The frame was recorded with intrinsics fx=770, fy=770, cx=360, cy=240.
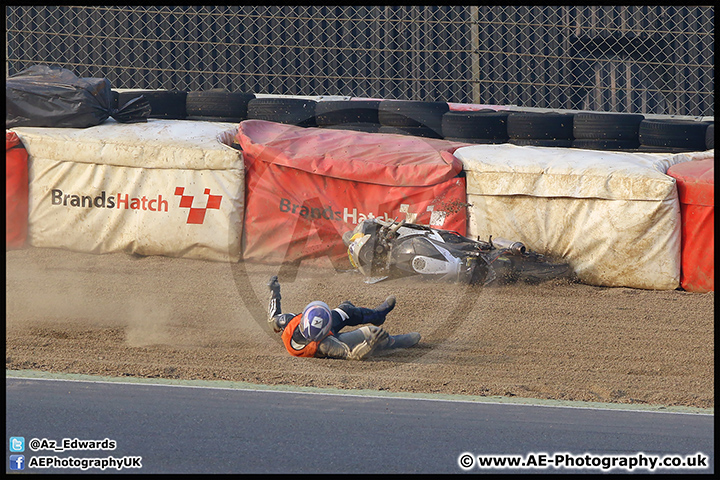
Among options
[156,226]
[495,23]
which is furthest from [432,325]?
[495,23]

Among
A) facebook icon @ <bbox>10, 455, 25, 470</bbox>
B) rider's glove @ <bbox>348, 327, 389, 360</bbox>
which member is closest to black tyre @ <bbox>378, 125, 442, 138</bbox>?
rider's glove @ <bbox>348, 327, 389, 360</bbox>

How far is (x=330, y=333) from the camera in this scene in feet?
17.9

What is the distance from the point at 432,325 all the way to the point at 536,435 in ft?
7.34

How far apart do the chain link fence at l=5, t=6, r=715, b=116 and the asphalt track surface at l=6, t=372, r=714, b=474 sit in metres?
6.72

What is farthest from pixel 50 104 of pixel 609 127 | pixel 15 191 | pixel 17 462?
pixel 609 127

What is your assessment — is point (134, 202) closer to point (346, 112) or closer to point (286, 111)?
point (286, 111)

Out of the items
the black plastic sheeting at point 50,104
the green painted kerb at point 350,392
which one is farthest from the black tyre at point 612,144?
the black plastic sheeting at point 50,104

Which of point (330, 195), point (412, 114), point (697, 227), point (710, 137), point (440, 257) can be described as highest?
point (412, 114)

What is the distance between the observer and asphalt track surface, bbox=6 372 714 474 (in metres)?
3.81

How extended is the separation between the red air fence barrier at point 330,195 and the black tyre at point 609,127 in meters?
1.79

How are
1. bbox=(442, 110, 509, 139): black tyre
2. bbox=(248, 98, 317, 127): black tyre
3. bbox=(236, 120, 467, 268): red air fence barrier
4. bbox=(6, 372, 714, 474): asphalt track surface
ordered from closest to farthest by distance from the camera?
bbox=(6, 372, 714, 474): asphalt track surface
bbox=(236, 120, 467, 268): red air fence barrier
bbox=(442, 110, 509, 139): black tyre
bbox=(248, 98, 317, 127): black tyre

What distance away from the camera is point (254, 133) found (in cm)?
848

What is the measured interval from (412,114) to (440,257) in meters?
2.52

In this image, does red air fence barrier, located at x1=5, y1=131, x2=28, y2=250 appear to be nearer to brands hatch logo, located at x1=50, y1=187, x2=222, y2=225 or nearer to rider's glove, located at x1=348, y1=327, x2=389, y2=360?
brands hatch logo, located at x1=50, y1=187, x2=222, y2=225
